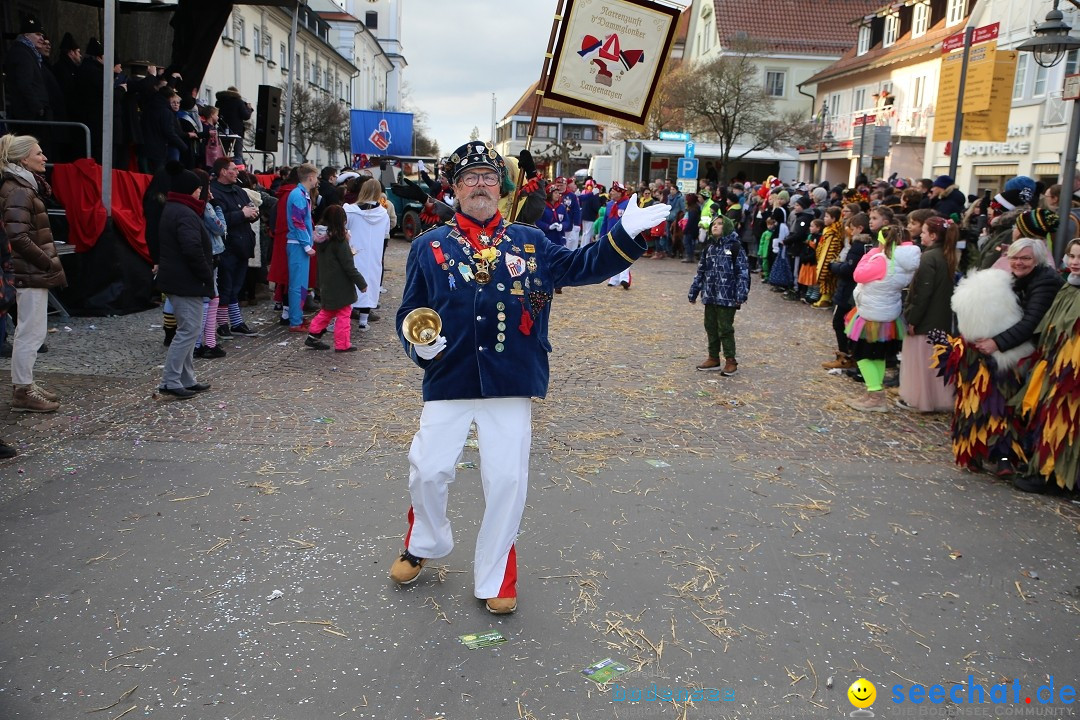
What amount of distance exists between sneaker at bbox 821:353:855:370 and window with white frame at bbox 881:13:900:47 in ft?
97.7

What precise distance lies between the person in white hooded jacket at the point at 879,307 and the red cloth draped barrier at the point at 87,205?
860 cm

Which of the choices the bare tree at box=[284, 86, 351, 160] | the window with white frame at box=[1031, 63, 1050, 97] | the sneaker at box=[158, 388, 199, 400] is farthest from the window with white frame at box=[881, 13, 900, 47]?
the sneaker at box=[158, 388, 199, 400]

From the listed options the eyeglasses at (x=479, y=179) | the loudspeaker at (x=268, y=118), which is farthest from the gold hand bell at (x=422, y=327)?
the loudspeaker at (x=268, y=118)

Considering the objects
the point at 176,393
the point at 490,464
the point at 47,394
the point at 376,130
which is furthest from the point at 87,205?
the point at 376,130

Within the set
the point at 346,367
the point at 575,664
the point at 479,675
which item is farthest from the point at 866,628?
the point at 346,367

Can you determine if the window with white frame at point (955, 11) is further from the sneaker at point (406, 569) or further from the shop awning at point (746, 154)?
the sneaker at point (406, 569)

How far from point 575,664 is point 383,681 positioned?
0.76 meters

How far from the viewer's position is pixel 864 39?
120 ft

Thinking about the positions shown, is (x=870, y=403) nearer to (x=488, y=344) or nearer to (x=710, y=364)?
(x=710, y=364)

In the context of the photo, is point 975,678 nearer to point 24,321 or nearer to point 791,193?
point 24,321

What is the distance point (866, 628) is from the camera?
372cm

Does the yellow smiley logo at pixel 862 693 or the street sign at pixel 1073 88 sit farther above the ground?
the street sign at pixel 1073 88

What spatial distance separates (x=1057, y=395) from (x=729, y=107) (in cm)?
2995

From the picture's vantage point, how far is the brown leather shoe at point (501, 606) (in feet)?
12.2
